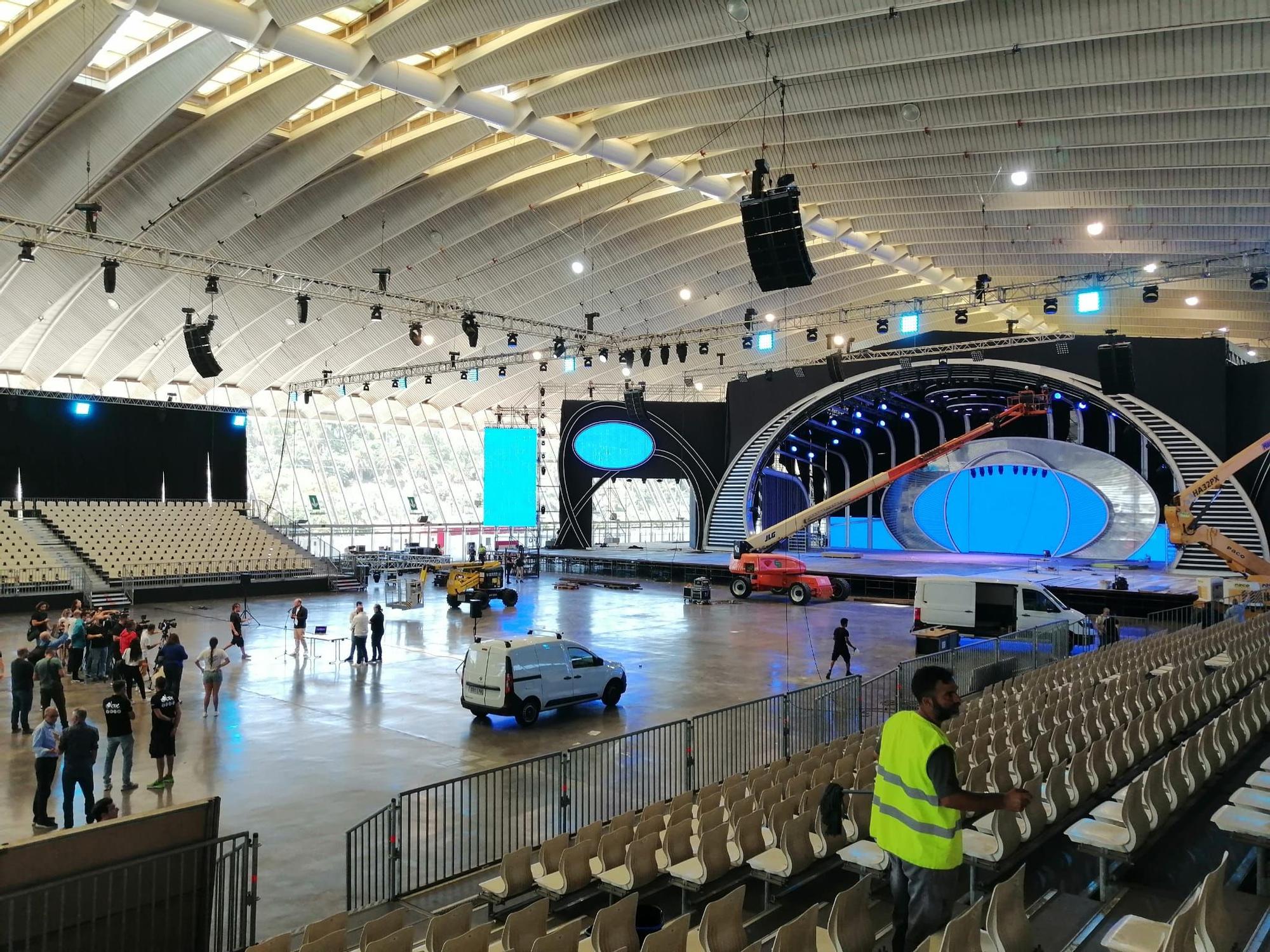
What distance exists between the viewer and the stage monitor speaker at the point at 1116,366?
2400 cm

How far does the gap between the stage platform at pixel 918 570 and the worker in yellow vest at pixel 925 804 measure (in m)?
Answer: 24.0

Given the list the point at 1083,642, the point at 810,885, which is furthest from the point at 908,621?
the point at 810,885

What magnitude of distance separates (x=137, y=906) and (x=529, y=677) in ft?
26.3

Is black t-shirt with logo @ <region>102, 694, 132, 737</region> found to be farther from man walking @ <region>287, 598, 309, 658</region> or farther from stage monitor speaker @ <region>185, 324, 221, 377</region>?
stage monitor speaker @ <region>185, 324, 221, 377</region>

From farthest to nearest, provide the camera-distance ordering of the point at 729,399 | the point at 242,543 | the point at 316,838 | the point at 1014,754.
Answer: the point at 729,399 → the point at 242,543 → the point at 316,838 → the point at 1014,754

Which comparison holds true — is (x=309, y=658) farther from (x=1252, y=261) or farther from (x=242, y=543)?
(x=1252, y=261)

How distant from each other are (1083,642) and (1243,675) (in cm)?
844

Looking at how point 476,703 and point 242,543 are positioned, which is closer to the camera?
point 476,703

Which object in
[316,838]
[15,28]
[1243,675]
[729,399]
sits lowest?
[316,838]

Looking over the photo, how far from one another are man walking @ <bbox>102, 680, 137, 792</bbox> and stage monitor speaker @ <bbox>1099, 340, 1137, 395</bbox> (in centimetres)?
2294

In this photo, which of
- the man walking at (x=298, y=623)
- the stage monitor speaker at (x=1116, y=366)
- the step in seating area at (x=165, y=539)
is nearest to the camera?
the man walking at (x=298, y=623)

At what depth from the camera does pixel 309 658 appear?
1883 cm

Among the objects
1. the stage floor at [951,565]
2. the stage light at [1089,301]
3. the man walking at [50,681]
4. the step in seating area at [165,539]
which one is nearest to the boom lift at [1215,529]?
the stage floor at [951,565]

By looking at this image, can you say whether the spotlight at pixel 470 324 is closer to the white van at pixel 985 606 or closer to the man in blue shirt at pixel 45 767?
the white van at pixel 985 606
